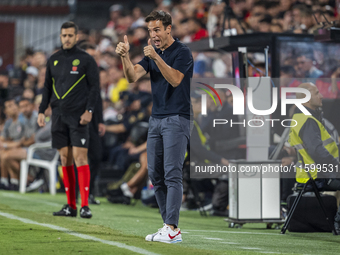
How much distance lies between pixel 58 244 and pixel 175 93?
166 cm

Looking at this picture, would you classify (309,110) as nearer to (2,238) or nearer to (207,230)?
(207,230)

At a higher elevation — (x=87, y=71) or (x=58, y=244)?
(x=87, y=71)

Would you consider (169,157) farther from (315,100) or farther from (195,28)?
(195,28)

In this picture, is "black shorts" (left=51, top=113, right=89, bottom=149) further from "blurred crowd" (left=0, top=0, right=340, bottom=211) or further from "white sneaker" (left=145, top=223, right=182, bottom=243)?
"white sneaker" (left=145, top=223, right=182, bottom=243)

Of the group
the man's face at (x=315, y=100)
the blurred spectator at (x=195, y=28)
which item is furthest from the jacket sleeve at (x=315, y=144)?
the blurred spectator at (x=195, y=28)

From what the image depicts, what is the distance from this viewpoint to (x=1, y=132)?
14.1 meters

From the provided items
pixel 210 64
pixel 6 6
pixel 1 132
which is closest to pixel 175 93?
pixel 210 64

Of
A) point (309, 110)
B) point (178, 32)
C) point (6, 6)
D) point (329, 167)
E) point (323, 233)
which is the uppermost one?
point (6, 6)

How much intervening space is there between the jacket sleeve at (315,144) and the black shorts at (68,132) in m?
2.62

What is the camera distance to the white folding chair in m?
11.8

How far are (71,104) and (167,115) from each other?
7.53 ft

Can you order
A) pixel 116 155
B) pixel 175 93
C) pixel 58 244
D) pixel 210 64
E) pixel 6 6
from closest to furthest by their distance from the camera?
1. pixel 58 244
2. pixel 175 93
3. pixel 116 155
4. pixel 210 64
5. pixel 6 6

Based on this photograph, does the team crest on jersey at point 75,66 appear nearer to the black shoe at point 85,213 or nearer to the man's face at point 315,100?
the black shoe at point 85,213

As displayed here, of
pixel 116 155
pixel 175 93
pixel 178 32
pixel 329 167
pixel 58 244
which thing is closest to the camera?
pixel 58 244
